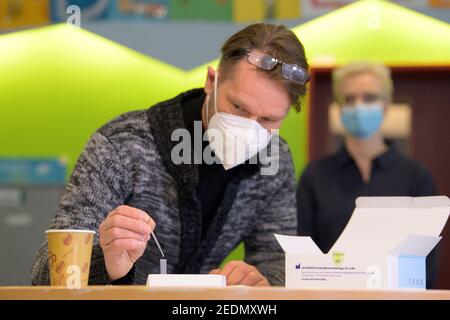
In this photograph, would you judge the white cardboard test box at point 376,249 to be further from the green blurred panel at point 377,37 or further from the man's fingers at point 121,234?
the green blurred panel at point 377,37

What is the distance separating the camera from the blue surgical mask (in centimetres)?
334

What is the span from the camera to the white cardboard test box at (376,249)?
154 centimetres

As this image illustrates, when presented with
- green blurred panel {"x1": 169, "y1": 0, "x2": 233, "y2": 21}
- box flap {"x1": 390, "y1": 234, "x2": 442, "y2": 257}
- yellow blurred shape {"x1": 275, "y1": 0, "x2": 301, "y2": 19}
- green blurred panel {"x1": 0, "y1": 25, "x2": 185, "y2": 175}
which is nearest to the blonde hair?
yellow blurred shape {"x1": 275, "y1": 0, "x2": 301, "y2": 19}

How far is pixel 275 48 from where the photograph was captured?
2002 millimetres

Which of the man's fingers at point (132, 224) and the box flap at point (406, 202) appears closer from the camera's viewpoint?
the man's fingers at point (132, 224)

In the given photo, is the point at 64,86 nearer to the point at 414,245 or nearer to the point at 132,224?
the point at 132,224

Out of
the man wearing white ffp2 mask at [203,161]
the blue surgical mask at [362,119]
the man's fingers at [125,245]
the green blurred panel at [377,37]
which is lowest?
the man's fingers at [125,245]

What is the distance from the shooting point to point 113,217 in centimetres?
157

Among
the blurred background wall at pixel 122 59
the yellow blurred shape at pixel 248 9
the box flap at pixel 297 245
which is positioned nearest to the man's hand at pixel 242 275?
the box flap at pixel 297 245

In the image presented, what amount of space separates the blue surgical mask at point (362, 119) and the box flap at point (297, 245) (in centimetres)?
177

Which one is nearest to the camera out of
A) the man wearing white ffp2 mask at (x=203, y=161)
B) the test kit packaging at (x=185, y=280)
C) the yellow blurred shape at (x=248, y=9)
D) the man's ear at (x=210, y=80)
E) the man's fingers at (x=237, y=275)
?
the test kit packaging at (x=185, y=280)

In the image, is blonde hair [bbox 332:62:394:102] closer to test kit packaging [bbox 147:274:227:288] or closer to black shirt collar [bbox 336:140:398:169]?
black shirt collar [bbox 336:140:398:169]

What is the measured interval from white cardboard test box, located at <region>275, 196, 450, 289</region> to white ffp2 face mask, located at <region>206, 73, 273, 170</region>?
37cm
